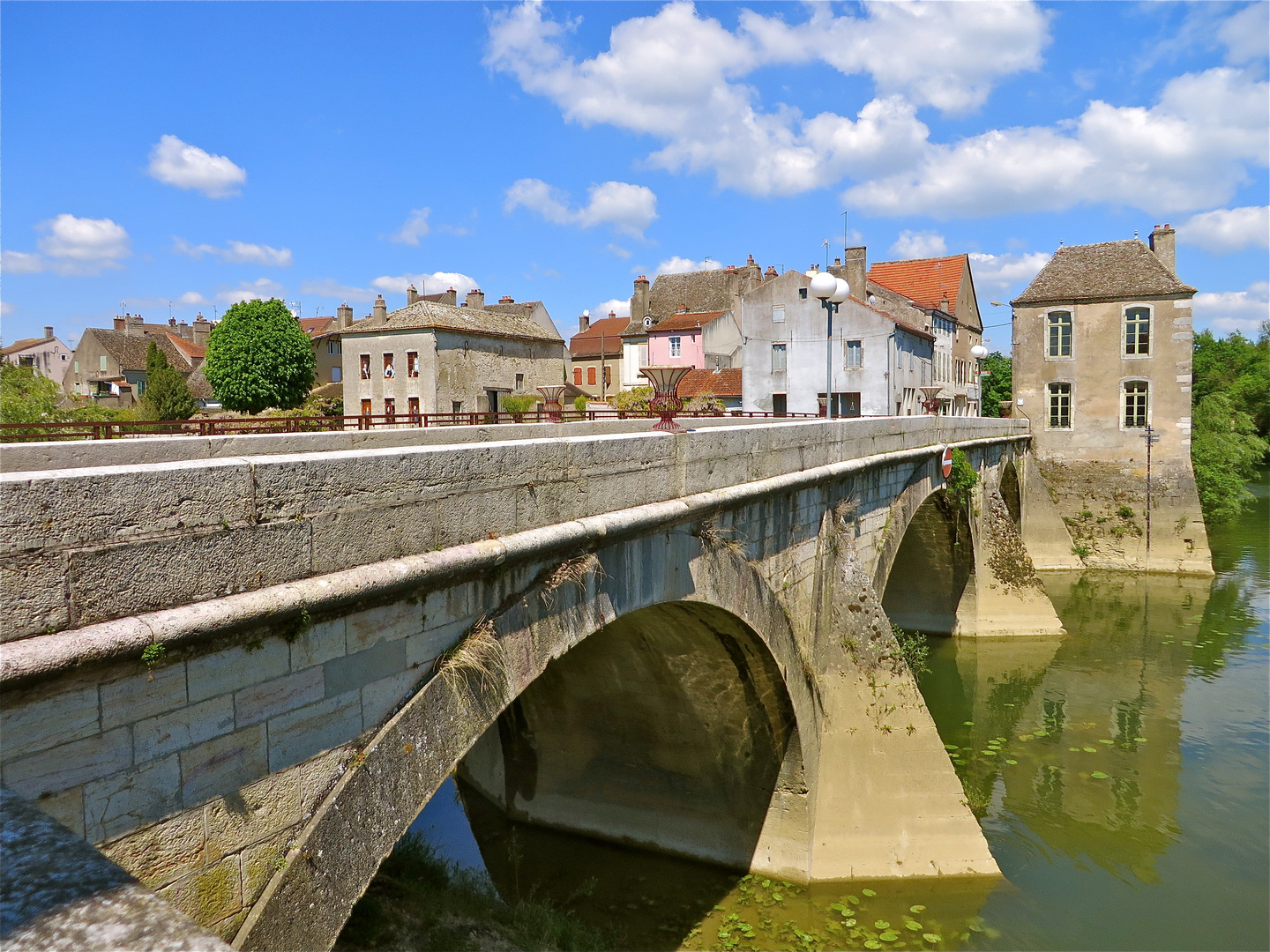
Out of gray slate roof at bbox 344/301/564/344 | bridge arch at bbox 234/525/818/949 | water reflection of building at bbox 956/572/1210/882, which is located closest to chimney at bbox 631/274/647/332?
gray slate roof at bbox 344/301/564/344

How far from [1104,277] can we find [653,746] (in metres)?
24.6

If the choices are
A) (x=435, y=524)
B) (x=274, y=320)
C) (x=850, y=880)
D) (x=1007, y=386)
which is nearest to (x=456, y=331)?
(x=274, y=320)

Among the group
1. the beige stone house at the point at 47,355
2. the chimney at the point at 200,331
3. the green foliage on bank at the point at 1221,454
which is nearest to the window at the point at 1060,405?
the green foliage on bank at the point at 1221,454

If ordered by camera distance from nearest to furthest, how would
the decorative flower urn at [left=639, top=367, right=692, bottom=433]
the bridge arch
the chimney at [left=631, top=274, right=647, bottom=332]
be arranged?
the bridge arch → the decorative flower urn at [left=639, top=367, right=692, bottom=433] → the chimney at [left=631, top=274, right=647, bottom=332]

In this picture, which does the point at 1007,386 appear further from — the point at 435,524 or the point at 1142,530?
the point at 435,524

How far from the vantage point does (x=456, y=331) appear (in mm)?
32875

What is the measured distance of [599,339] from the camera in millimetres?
50812

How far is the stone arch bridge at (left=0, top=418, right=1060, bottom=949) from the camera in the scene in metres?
2.83

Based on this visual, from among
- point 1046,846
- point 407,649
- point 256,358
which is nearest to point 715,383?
point 256,358

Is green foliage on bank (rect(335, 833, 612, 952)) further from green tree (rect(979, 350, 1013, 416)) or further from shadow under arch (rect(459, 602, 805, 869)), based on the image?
green tree (rect(979, 350, 1013, 416))

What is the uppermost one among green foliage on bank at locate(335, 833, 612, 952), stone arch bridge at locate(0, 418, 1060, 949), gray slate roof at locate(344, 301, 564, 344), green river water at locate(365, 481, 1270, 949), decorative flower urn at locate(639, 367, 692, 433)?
gray slate roof at locate(344, 301, 564, 344)

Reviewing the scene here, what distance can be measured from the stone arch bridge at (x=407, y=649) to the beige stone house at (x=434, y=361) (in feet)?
78.2

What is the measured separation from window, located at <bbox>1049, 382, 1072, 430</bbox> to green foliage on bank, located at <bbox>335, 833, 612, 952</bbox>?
24.7m

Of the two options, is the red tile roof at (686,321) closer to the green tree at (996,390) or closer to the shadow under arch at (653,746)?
the green tree at (996,390)
